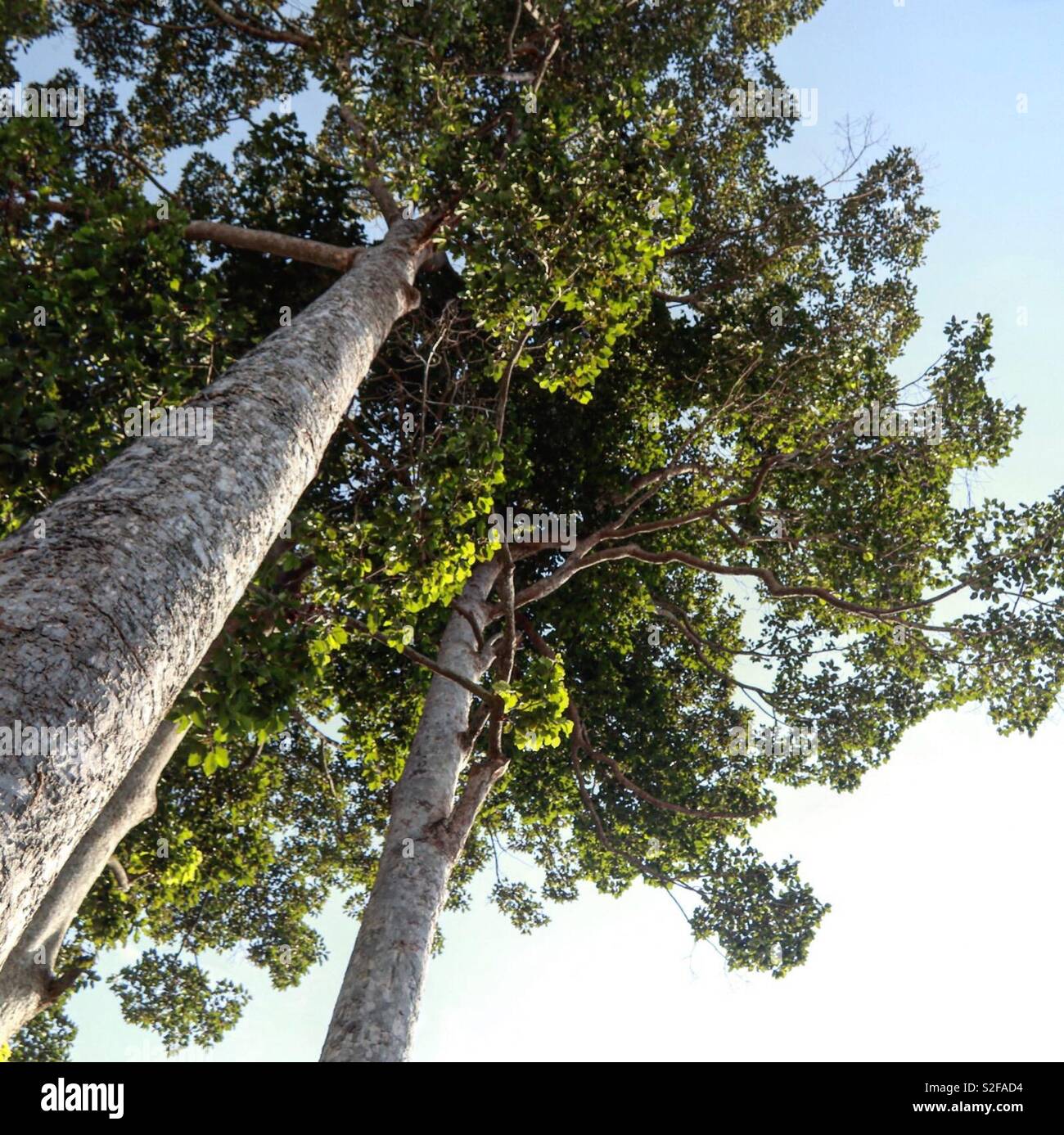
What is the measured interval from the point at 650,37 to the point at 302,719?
13.1 metres

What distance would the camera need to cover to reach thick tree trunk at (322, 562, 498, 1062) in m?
5.89

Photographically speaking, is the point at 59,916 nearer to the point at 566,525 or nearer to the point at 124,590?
the point at 124,590

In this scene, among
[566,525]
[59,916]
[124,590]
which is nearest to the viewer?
[124,590]

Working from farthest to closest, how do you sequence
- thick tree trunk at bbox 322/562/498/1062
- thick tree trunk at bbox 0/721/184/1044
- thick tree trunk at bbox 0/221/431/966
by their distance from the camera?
thick tree trunk at bbox 0/721/184/1044
thick tree trunk at bbox 322/562/498/1062
thick tree trunk at bbox 0/221/431/966

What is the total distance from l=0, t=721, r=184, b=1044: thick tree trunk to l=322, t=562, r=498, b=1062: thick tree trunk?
2433 mm

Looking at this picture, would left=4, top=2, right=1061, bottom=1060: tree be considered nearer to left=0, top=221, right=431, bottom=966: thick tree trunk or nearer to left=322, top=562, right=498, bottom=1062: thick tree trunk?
left=322, top=562, right=498, bottom=1062: thick tree trunk

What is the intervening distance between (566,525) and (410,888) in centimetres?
711

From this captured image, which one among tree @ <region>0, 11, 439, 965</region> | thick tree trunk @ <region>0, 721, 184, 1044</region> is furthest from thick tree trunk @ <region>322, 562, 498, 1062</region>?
tree @ <region>0, 11, 439, 965</region>

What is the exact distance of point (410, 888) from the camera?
7.26m

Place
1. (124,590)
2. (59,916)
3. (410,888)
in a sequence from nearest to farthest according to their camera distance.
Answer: (124,590), (59,916), (410,888)

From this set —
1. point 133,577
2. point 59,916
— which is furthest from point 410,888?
point 133,577

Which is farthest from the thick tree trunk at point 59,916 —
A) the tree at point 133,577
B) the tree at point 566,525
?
the tree at point 133,577

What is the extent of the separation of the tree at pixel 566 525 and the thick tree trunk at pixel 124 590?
8.68 ft

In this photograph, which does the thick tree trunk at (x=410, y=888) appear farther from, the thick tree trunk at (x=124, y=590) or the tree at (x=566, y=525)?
the thick tree trunk at (x=124, y=590)
